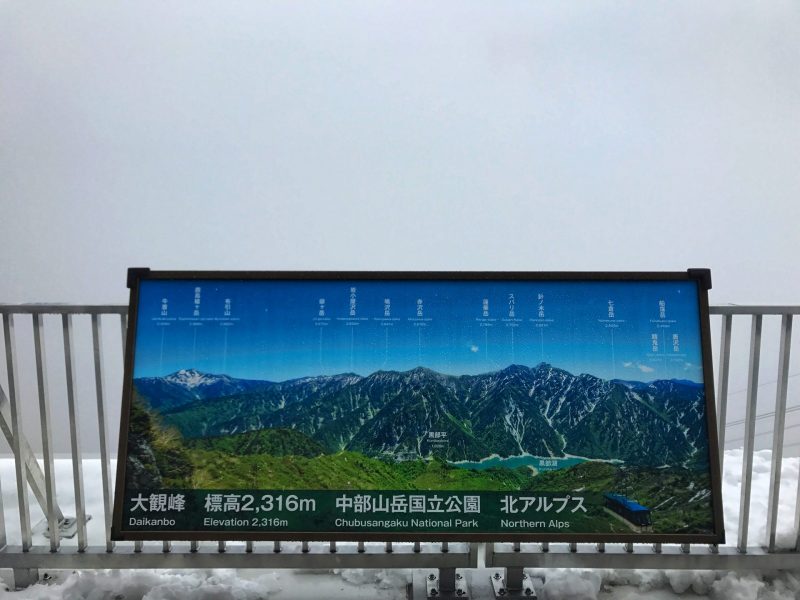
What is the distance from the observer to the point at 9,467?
2160 millimetres

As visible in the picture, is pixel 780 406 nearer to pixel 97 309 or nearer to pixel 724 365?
pixel 724 365

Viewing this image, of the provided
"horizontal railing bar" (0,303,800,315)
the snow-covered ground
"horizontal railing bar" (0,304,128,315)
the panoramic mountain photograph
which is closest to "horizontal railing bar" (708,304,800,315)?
"horizontal railing bar" (0,303,800,315)

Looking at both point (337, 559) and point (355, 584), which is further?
point (355, 584)

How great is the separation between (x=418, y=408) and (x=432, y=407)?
4 cm

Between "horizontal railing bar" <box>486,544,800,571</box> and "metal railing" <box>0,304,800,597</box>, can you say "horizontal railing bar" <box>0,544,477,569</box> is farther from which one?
"horizontal railing bar" <box>486,544,800,571</box>

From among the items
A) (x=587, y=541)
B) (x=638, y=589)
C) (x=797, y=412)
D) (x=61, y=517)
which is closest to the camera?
(x=587, y=541)

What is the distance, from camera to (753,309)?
143 centimetres

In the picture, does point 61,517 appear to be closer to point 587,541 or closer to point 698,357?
point 587,541

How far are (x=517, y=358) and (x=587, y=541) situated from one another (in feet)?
1.52

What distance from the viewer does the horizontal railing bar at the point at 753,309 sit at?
4.67ft

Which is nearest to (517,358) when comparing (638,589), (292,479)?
(292,479)

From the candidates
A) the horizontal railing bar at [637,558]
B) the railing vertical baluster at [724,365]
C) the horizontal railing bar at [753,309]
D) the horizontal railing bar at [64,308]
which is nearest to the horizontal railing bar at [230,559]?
the horizontal railing bar at [637,558]

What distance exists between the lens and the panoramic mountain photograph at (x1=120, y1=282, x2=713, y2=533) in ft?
4.59

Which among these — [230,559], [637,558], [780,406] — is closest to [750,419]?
[780,406]
